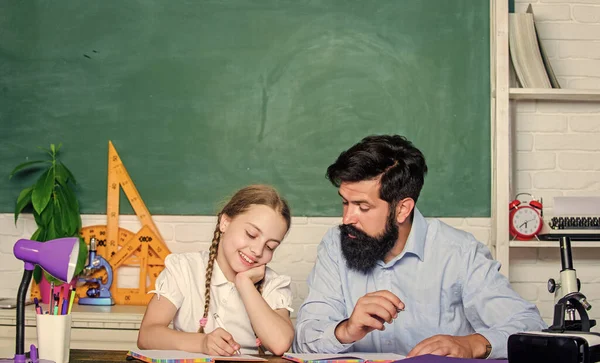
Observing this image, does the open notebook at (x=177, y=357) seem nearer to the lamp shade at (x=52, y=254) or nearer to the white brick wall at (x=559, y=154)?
the lamp shade at (x=52, y=254)

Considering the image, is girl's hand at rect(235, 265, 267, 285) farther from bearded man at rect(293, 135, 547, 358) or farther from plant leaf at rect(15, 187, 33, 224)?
plant leaf at rect(15, 187, 33, 224)

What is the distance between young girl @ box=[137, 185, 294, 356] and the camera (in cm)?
215

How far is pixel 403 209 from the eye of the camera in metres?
2.38

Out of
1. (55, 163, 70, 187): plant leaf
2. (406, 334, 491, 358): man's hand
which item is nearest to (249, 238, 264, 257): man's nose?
(406, 334, 491, 358): man's hand

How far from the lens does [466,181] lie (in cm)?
332

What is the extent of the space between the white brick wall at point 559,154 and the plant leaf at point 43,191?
6.41 ft

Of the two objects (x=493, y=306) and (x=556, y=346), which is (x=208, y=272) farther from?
(x=556, y=346)

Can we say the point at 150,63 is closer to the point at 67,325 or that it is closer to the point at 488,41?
the point at 488,41

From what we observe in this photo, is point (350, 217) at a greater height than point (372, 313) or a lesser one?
greater

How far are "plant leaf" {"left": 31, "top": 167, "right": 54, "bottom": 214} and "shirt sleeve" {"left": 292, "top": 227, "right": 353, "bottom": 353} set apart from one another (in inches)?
53.0

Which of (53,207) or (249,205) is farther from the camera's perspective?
(53,207)

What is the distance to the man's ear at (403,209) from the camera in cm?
237

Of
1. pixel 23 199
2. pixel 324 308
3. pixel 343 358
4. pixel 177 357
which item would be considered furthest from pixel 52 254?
pixel 23 199

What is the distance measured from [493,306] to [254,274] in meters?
0.67
